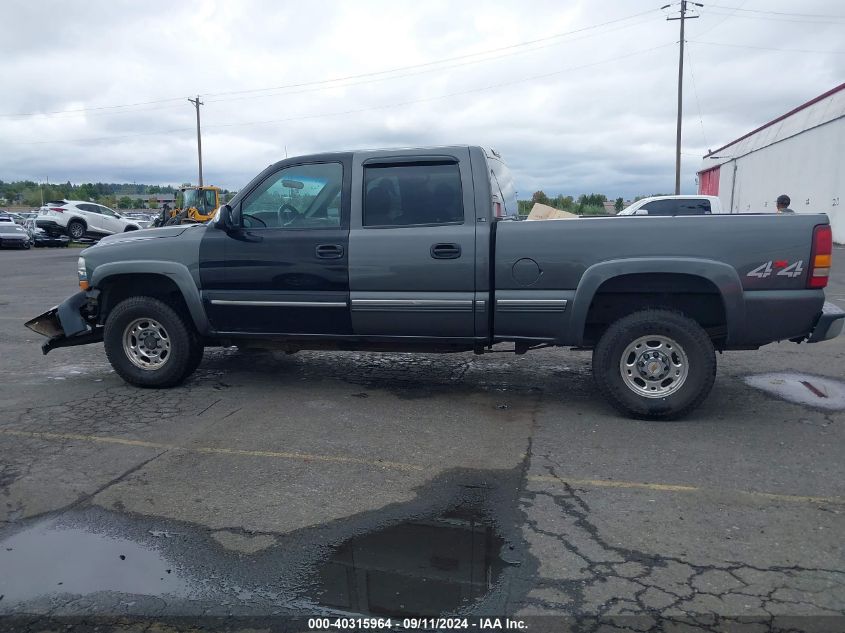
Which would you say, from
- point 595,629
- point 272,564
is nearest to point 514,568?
point 595,629

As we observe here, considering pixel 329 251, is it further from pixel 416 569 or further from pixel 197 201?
pixel 197 201

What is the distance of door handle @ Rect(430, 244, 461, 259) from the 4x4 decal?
214 cm

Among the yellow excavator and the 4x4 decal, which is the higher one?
the yellow excavator

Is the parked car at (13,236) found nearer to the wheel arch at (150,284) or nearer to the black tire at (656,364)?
the wheel arch at (150,284)

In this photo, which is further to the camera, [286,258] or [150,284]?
[150,284]

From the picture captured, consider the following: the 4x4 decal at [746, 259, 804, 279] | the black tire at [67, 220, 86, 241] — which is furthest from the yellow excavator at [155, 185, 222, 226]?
the 4x4 decal at [746, 259, 804, 279]

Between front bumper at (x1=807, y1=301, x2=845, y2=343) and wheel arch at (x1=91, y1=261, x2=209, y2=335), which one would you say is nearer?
front bumper at (x1=807, y1=301, x2=845, y2=343)

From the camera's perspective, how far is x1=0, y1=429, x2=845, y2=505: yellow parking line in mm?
3947

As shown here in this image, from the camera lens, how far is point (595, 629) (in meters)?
2.76

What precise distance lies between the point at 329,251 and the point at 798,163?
106 feet

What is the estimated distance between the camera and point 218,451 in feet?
15.5

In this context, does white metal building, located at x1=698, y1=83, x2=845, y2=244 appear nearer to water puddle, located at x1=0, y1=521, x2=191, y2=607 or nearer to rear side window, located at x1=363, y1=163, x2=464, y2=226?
rear side window, located at x1=363, y1=163, x2=464, y2=226

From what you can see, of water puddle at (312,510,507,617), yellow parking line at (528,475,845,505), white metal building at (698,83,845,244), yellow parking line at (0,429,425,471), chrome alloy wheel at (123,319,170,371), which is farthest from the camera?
white metal building at (698,83,845,244)

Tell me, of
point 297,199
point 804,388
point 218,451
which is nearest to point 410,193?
point 297,199
